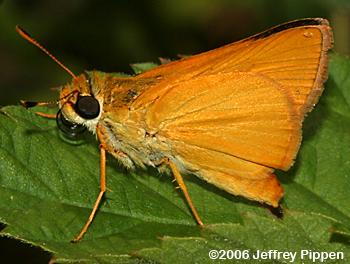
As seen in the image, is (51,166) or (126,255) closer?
(126,255)

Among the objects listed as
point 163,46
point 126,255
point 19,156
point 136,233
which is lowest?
point 126,255

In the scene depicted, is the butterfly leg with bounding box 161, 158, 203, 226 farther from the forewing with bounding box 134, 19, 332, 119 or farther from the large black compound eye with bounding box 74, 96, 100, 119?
the large black compound eye with bounding box 74, 96, 100, 119

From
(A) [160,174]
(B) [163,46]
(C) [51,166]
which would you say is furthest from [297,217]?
(B) [163,46]

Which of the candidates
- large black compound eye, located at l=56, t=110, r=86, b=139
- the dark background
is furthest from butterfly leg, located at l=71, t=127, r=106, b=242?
the dark background

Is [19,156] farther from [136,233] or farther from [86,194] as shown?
[136,233]

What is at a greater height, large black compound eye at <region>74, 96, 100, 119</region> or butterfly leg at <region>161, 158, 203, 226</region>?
large black compound eye at <region>74, 96, 100, 119</region>

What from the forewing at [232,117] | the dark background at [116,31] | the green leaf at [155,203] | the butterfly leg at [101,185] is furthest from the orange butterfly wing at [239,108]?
the dark background at [116,31]

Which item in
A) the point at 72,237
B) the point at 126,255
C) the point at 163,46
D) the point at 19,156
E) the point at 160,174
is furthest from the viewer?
the point at 163,46

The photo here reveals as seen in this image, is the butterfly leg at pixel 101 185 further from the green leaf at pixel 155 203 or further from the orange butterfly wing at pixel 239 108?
the orange butterfly wing at pixel 239 108
